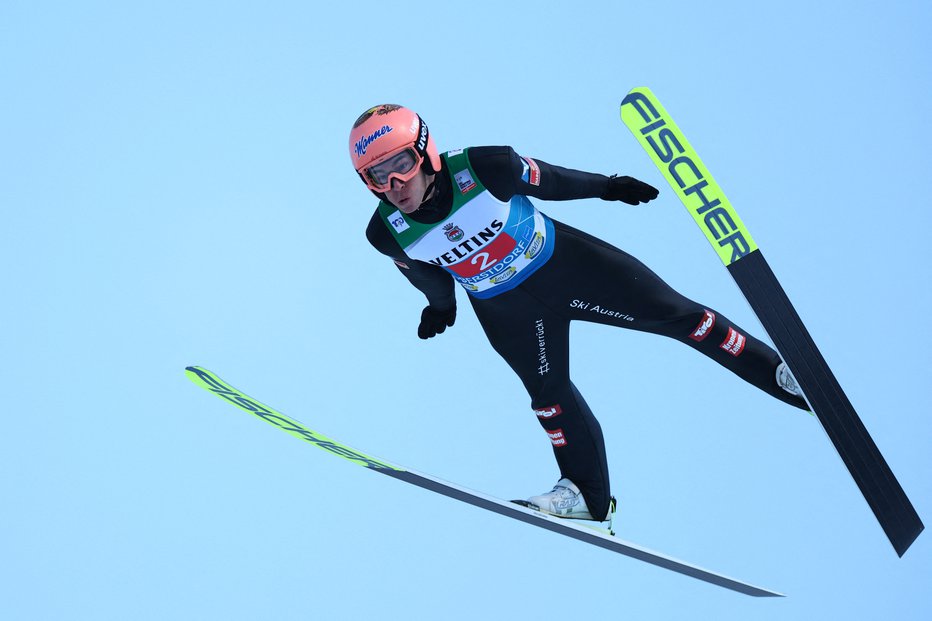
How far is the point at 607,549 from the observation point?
3.72 meters

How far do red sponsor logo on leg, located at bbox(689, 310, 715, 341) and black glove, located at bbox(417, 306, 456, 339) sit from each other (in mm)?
822

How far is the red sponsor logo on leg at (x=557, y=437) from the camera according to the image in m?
3.80

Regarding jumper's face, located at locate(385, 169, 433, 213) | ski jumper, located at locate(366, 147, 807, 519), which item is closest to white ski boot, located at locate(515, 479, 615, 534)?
ski jumper, located at locate(366, 147, 807, 519)

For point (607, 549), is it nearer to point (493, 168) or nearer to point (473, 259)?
point (473, 259)

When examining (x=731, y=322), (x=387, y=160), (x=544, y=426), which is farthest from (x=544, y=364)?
(x=387, y=160)

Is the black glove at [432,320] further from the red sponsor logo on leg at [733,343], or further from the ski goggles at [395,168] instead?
→ the red sponsor logo on leg at [733,343]

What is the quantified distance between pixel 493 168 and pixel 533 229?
0.88 ft

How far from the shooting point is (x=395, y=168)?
10.6 ft

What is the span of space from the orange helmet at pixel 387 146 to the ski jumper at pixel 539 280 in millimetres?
148

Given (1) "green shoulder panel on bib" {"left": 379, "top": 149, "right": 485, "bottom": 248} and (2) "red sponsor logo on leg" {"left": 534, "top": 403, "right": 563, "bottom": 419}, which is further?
(2) "red sponsor logo on leg" {"left": 534, "top": 403, "right": 563, "bottom": 419}

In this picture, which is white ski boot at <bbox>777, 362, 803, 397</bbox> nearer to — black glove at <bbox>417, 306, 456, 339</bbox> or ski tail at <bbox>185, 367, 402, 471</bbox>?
black glove at <bbox>417, 306, 456, 339</bbox>

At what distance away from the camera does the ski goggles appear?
10.6 feet

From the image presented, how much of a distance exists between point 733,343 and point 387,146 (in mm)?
1327

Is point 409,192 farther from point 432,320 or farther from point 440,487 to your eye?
point 440,487
